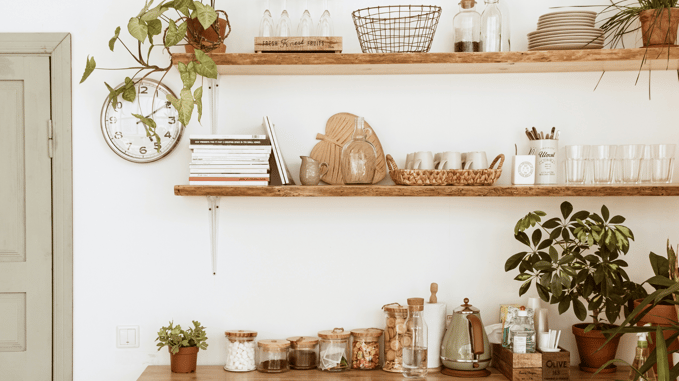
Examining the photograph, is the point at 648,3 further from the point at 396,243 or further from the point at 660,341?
the point at 660,341

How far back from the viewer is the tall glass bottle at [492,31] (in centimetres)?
211

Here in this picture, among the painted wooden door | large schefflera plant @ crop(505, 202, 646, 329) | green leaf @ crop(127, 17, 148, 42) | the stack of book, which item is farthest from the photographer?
the painted wooden door

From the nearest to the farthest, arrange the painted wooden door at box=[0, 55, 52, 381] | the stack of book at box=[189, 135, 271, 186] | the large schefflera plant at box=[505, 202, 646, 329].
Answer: the large schefflera plant at box=[505, 202, 646, 329]
the stack of book at box=[189, 135, 271, 186]
the painted wooden door at box=[0, 55, 52, 381]

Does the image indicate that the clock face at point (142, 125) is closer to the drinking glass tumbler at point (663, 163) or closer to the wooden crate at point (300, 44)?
the wooden crate at point (300, 44)

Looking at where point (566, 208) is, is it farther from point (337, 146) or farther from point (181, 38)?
point (181, 38)

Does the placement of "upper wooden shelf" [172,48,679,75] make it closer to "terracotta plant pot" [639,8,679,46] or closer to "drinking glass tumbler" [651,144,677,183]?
"terracotta plant pot" [639,8,679,46]

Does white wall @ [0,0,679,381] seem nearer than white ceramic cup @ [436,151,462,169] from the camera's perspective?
No

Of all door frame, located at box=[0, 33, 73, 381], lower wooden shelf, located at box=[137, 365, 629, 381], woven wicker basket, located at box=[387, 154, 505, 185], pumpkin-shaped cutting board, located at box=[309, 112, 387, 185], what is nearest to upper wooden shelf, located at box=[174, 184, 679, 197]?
woven wicker basket, located at box=[387, 154, 505, 185]

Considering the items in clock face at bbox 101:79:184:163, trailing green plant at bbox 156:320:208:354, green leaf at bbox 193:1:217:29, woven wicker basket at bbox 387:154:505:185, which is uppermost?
green leaf at bbox 193:1:217:29

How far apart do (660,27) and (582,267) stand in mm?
920

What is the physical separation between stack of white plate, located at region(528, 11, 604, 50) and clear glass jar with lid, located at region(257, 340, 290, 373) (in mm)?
1489

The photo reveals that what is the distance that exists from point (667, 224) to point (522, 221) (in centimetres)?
73

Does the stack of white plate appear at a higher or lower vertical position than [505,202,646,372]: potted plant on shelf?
higher

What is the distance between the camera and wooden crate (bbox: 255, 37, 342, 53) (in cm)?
208
